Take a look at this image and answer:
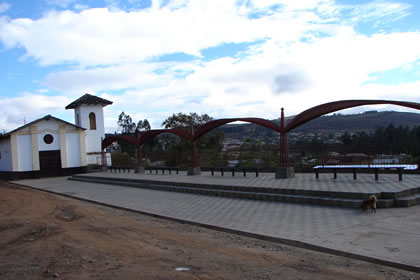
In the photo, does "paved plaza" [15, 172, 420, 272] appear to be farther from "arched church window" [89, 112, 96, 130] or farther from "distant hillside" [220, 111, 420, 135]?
"distant hillside" [220, 111, 420, 135]

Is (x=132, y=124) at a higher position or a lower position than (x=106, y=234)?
higher

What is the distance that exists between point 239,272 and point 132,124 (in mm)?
59808

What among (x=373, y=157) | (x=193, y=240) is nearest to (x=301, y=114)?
(x=373, y=157)

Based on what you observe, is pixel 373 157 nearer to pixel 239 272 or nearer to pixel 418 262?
pixel 418 262

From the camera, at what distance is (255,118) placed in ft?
55.4

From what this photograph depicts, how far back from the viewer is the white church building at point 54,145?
2869 cm

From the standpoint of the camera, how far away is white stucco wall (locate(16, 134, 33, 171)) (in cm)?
2859

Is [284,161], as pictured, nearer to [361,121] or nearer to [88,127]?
[88,127]

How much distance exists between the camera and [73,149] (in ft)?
102

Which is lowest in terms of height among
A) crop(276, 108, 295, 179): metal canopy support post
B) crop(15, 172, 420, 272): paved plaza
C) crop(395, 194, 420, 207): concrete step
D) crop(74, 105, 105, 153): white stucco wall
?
crop(15, 172, 420, 272): paved plaza

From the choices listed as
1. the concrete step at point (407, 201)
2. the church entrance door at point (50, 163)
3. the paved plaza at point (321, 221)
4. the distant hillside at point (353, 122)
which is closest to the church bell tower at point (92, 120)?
the church entrance door at point (50, 163)

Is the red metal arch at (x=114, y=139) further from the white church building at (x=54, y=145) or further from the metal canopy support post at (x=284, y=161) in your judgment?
the metal canopy support post at (x=284, y=161)

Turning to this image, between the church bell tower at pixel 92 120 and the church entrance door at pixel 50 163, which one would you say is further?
the church bell tower at pixel 92 120

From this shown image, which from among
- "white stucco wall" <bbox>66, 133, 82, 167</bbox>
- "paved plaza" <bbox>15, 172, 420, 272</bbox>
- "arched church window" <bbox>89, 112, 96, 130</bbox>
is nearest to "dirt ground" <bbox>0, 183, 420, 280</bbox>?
"paved plaza" <bbox>15, 172, 420, 272</bbox>
